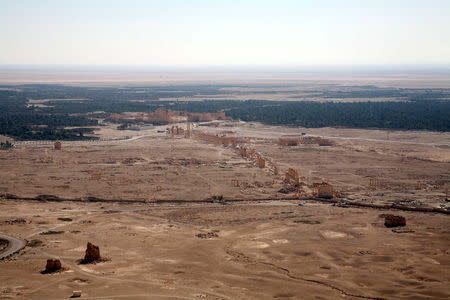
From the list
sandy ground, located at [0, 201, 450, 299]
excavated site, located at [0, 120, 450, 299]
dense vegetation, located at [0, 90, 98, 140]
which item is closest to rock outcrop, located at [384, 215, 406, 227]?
excavated site, located at [0, 120, 450, 299]

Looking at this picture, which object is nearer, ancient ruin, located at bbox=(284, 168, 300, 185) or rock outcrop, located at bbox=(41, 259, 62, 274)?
rock outcrop, located at bbox=(41, 259, 62, 274)

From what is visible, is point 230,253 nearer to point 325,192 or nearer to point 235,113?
point 325,192

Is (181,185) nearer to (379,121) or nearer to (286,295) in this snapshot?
(286,295)

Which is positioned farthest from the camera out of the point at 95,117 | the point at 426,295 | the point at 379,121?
the point at 95,117

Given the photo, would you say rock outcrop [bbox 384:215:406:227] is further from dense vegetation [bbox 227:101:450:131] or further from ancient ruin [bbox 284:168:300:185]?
dense vegetation [bbox 227:101:450:131]

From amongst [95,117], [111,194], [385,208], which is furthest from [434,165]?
[95,117]

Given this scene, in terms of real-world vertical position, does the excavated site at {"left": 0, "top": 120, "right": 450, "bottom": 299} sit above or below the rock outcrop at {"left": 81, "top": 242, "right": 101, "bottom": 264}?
below

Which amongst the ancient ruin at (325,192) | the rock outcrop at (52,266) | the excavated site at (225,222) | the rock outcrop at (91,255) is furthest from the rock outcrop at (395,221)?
the rock outcrop at (52,266)

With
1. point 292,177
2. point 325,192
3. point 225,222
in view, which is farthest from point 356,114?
point 225,222
